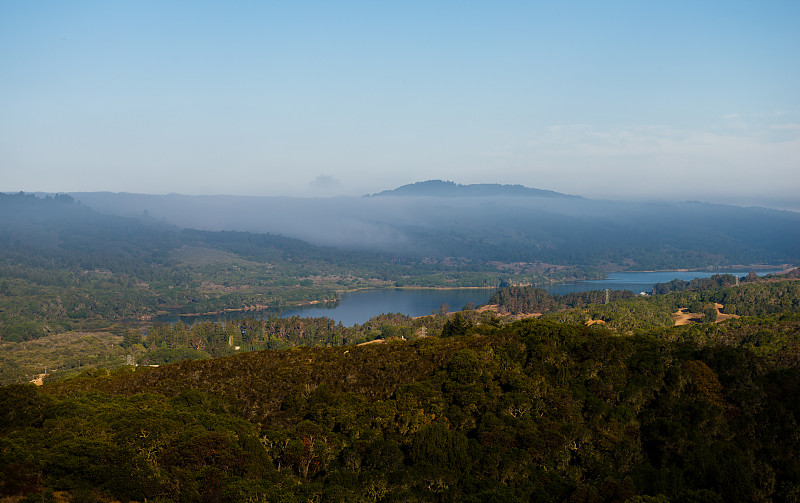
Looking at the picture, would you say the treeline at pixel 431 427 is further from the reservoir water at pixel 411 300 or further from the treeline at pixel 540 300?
the reservoir water at pixel 411 300

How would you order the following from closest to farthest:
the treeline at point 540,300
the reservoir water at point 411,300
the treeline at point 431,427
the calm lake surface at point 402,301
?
the treeline at point 431,427 → the treeline at point 540,300 → the calm lake surface at point 402,301 → the reservoir water at point 411,300

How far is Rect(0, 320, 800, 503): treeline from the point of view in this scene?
21594mm

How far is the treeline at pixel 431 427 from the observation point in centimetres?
2159

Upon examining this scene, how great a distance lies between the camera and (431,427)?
2719 centimetres

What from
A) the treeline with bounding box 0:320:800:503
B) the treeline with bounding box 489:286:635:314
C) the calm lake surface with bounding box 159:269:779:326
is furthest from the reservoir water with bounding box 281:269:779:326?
the treeline with bounding box 0:320:800:503

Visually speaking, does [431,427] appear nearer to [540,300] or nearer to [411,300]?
[540,300]

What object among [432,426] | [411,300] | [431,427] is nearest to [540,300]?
[411,300]

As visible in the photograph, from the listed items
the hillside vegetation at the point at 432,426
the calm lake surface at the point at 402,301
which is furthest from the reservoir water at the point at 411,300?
the hillside vegetation at the point at 432,426

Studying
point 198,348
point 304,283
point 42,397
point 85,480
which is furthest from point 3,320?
point 85,480

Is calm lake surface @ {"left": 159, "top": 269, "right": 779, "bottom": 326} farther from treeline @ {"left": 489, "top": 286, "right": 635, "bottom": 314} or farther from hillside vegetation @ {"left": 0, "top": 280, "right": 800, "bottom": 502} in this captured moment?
hillside vegetation @ {"left": 0, "top": 280, "right": 800, "bottom": 502}

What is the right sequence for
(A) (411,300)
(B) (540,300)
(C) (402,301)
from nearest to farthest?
(B) (540,300)
(C) (402,301)
(A) (411,300)

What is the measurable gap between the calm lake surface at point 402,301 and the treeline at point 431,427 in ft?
249

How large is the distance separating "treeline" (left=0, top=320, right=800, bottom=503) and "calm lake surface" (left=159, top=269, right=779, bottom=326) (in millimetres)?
76011

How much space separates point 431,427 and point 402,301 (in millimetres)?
117506
